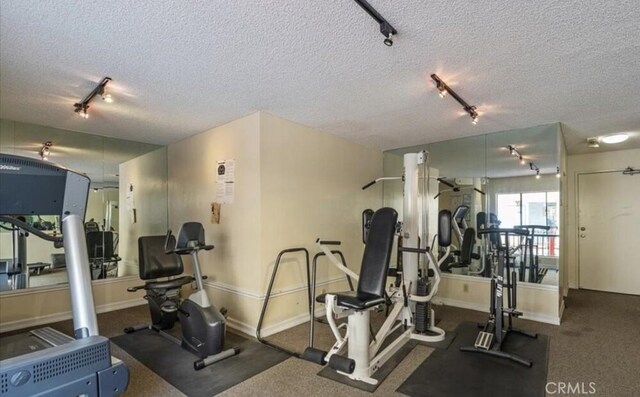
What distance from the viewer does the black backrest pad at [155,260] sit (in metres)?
3.83

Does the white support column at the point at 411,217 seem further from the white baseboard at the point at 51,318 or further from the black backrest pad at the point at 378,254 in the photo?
the white baseboard at the point at 51,318

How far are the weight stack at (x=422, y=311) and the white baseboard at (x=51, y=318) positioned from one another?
3905 mm

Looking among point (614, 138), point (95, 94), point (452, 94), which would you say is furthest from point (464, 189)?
point (95, 94)

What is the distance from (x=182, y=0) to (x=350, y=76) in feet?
4.47

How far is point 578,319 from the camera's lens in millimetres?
4074

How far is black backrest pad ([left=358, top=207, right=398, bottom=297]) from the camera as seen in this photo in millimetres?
2660

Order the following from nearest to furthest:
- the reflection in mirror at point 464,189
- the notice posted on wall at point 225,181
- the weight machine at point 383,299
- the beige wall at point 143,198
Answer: the weight machine at point 383,299
the notice posted on wall at point 225,181
the reflection in mirror at point 464,189
the beige wall at point 143,198

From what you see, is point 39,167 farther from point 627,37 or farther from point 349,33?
point 627,37

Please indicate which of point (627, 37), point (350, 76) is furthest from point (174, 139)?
point (627, 37)

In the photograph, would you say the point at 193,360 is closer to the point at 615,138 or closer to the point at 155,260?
the point at 155,260

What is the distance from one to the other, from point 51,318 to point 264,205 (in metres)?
3.03

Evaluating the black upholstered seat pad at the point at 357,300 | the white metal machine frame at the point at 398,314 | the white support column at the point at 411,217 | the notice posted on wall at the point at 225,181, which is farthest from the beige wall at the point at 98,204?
the white support column at the point at 411,217

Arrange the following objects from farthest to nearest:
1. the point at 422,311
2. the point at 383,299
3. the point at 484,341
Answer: the point at 422,311 → the point at 484,341 → the point at 383,299

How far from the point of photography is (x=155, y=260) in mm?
3898
